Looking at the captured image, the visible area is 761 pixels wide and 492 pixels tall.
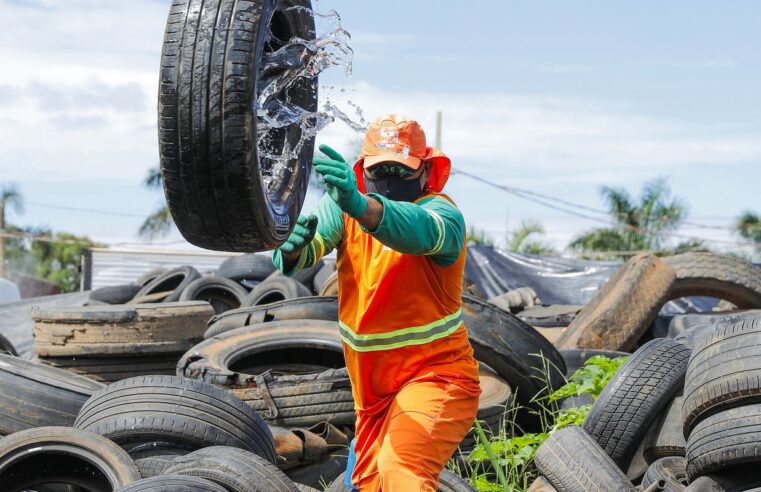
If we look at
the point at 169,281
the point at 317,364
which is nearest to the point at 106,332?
the point at 317,364

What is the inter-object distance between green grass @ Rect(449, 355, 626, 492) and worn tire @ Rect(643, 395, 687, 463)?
1.83 feet

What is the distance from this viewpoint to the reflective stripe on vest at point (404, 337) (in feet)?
12.1

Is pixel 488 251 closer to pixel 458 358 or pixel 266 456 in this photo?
pixel 266 456

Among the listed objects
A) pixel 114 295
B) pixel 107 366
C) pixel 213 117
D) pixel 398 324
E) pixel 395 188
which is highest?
pixel 213 117

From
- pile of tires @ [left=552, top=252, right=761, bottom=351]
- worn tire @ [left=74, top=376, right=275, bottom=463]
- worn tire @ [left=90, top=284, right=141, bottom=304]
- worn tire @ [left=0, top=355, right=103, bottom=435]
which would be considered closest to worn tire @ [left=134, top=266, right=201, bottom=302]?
worn tire @ [left=90, top=284, right=141, bottom=304]

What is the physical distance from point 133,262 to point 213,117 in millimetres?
18492

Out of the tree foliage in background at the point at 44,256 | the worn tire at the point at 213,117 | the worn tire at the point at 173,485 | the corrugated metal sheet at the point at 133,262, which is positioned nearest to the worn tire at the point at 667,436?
the worn tire at the point at 173,485

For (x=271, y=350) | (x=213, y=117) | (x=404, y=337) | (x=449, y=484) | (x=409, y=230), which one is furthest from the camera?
(x=271, y=350)

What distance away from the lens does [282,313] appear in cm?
745

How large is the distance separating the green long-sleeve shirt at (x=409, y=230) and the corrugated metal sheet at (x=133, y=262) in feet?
55.4

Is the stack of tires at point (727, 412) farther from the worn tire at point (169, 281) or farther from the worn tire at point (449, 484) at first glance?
the worn tire at point (169, 281)

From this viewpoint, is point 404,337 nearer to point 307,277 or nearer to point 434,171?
point 434,171

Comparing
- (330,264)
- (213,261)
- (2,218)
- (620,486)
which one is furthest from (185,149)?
(2,218)

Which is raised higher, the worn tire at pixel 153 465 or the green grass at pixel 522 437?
the worn tire at pixel 153 465
